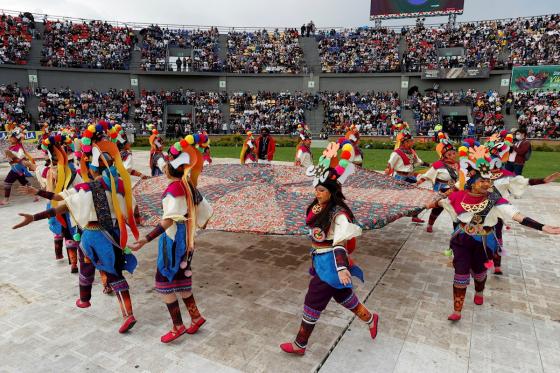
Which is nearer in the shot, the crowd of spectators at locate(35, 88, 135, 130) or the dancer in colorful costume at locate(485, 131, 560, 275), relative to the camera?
the dancer in colorful costume at locate(485, 131, 560, 275)

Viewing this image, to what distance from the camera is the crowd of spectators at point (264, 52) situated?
29.9 metres

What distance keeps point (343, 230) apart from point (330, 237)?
0.55 feet

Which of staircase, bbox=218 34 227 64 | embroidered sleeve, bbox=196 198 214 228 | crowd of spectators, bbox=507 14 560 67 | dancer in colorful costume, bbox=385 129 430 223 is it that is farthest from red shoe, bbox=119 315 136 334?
staircase, bbox=218 34 227 64

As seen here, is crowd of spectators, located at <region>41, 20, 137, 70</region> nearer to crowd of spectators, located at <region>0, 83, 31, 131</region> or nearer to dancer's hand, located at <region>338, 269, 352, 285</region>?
crowd of spectators, located at <region>0, 83, 31, 131</region>

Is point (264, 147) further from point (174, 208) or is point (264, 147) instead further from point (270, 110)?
point (270, 110)

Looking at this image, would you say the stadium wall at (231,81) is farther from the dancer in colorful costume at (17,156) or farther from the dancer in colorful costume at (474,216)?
the dancer in colorful costume at (474,216)

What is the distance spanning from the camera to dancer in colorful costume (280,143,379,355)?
331 centimetres

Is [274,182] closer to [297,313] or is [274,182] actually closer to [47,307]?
[297,313]

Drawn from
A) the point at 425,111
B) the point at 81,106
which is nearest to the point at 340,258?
the point at 425,111

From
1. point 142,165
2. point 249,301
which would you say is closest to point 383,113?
point 142,165

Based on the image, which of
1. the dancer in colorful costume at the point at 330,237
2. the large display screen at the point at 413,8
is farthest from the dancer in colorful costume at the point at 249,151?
the large display screen at the point at 413,8

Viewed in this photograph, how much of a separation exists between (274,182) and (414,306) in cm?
274

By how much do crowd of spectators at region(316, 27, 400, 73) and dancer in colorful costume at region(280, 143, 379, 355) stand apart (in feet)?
88.9

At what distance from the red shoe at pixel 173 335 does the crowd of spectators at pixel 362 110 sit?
2219cm
